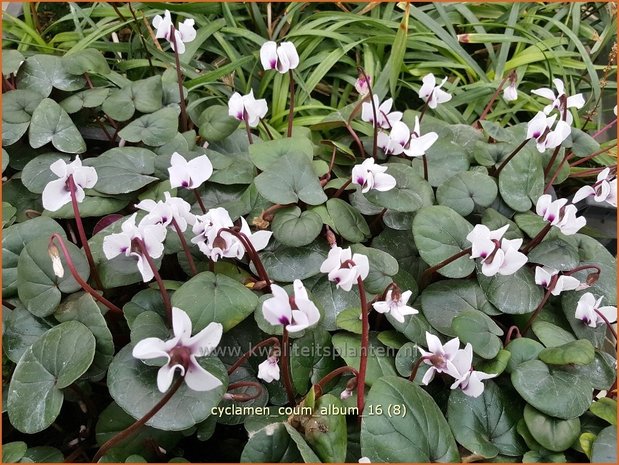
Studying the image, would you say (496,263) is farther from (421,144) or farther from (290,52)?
(290,52)

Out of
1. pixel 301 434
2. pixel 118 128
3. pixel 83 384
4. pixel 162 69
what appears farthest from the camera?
pixel 162 69

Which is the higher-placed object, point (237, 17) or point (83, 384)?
point (237, 17)

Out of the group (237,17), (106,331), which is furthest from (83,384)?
(237,17)

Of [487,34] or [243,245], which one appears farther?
[487,34]

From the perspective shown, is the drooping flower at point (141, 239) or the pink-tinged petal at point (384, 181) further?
the pink-tinged petal at point (384, 181)

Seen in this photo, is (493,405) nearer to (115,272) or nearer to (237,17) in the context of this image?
(115,272)

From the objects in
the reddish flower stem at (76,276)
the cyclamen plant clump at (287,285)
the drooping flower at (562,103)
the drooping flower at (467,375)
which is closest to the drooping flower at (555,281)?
the cyclamen plant clump at (287,285)

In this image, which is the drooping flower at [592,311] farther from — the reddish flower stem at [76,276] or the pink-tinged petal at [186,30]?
the pink-tinged petal at [186,30]
